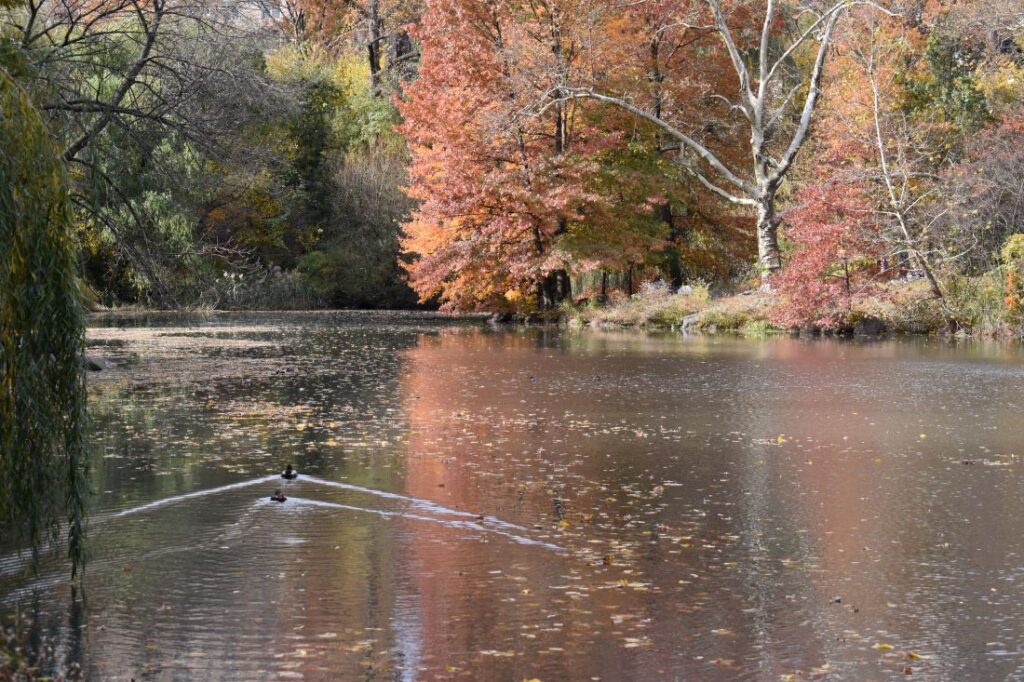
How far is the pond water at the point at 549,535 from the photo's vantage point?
21.0 feet

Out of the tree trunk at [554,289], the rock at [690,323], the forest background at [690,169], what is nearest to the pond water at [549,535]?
the forest background at [690,169]

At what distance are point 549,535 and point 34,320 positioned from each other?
3.89 meters

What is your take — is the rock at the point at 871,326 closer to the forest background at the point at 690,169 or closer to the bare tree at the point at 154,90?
the forest background at the point at 690,169

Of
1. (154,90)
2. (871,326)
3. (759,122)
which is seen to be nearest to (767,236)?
(759,122)

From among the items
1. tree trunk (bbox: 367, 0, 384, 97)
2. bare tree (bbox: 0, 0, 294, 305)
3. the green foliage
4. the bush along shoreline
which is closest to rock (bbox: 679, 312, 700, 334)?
the bush along shoreline

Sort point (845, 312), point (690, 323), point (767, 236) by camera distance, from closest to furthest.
Result: point (845, 312)
point (690, 323)
point (767, 236)

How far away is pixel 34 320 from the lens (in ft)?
21.5

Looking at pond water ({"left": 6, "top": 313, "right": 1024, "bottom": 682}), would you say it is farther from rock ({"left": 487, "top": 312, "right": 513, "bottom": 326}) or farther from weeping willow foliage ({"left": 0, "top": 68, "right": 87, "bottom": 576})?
rock ({"left": 487, "top": 312, "right": 513, "bottom": 326})

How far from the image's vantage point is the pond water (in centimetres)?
641

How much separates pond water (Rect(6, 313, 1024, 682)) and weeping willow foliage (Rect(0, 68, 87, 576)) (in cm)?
81

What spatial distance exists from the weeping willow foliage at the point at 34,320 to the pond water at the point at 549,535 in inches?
31.7

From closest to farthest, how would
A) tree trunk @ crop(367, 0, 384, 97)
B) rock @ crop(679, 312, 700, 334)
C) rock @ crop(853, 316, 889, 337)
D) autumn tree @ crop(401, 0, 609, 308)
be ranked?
rock @ crop(853, 316, 889, 337)
rock @ crop(679, 312, 700, 334)
autumn tree @ crop(401, 0, 609, 308)
tree trunk @ crop(367, 0, 384, 97)

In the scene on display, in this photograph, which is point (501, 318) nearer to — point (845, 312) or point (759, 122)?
point (759, 122)

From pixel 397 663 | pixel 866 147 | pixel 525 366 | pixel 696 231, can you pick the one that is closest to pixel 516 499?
pixel 397 663
